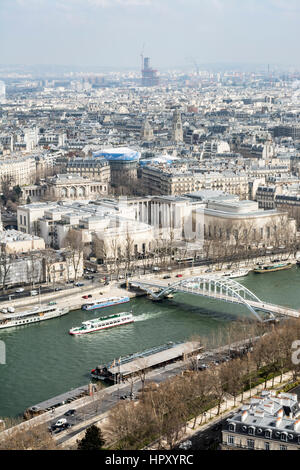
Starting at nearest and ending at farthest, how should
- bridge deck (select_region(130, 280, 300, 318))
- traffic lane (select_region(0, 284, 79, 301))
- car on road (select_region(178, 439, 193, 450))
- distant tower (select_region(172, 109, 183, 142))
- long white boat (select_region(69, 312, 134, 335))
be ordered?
1. car on road (select_region(178, 439, 193, 450))
2. long white boat (select_region(69, 312, 134, 335))
3. bridge deck (select_region(130, 280, 300, 318))
4. traffic lane (select_region(0, 284, 79, 301))
5. distant tower (select_region(172, 109, 183, 142))

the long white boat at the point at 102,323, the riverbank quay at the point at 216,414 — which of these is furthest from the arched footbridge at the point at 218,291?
the riverbank quay at the point at 216,414

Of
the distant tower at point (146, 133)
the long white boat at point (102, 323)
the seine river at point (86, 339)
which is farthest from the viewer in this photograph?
the distant tower at point (146, 133)

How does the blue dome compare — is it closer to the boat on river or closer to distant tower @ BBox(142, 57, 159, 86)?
the boat on river

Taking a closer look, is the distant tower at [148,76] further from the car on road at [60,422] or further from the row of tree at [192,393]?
the car on road at [60,422]

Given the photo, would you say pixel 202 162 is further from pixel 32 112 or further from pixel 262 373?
pixel 32 112

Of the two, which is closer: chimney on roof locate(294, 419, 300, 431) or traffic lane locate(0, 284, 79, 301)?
chimney on roof locate(294, 419, 300, 431)

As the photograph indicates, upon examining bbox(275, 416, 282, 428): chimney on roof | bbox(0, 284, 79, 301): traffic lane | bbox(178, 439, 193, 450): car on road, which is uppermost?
bbox(275, 416, 282, 428): chimney on roof

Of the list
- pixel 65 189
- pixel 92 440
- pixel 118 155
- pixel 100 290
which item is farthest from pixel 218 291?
pixel 118 155

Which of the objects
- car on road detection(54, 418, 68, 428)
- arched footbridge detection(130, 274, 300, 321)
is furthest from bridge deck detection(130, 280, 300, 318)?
car on road detection(54, 418, 68, 428)
